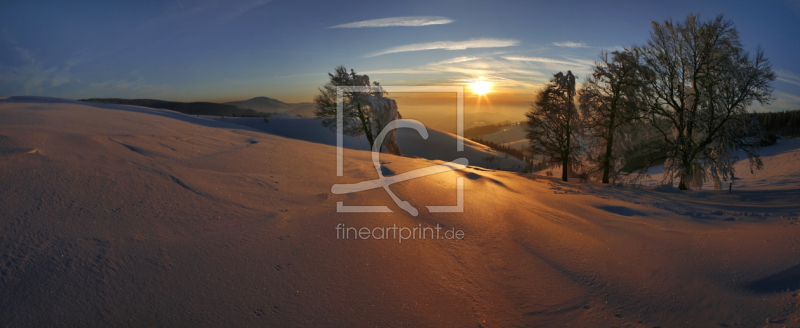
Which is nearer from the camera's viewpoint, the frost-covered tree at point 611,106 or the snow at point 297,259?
the snow at point 297,259

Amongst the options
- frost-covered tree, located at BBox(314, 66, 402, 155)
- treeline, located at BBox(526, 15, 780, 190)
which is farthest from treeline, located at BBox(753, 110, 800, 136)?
frost-covered tree, located at BBox(314, 66, 402, 155)

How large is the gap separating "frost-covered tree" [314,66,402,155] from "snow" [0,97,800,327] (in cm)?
1776

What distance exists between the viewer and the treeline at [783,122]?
33.5 meters

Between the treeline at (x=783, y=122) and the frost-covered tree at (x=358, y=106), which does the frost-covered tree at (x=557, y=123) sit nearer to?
the frost-covered tree at (x=358, y=106)

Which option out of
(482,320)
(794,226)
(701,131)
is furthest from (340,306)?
(701,131)

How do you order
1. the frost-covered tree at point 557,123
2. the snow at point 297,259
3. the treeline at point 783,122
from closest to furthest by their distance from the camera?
the snow at point 297,259, the frost-covered tree at point 557,123, the treeline at point 783,122

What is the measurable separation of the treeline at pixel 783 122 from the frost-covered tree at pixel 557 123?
29377mm

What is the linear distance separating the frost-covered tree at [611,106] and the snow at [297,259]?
1230 cm

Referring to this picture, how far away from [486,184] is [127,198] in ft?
18.8

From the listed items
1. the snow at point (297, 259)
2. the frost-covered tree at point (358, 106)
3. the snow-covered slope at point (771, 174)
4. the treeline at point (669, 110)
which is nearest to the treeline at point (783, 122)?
the snow-covered slope at point (771, 174)

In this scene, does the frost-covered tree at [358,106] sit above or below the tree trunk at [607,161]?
above

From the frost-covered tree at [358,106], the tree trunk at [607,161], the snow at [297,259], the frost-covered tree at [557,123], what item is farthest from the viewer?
the frost-covered tree at [358,106]

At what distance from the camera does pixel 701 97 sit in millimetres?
13758

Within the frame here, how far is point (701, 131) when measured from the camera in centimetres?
1411
